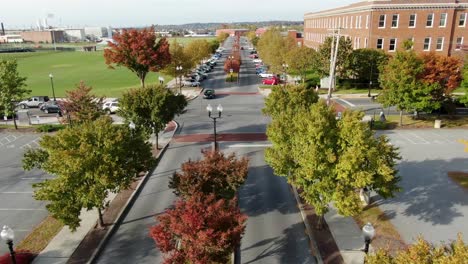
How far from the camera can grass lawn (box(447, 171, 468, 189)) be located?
23.3 metres

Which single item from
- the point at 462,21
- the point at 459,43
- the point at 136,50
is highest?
the point at 462,21

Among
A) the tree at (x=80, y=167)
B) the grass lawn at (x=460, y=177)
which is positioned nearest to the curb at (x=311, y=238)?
the tree at (x=80, y=167)

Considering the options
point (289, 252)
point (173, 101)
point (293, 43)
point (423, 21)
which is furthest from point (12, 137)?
point (423, 21)

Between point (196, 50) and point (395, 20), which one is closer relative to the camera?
point (395, 20)

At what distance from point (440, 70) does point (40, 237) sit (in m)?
34.9

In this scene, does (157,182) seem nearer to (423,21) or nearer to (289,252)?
(289,252)

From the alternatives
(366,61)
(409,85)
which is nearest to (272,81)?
(366,61)

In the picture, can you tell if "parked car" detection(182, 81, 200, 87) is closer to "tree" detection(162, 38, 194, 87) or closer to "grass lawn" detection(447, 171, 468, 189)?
"tree" detection(162, 38, 194, 87)

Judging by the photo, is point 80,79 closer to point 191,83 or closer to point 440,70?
point 191,83

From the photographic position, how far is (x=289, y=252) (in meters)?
16.6

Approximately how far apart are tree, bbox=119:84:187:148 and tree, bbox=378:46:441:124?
21.0 metres

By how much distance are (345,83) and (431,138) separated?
84.2ft

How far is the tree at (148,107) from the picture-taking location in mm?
26656

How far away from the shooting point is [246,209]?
20.5 metres
